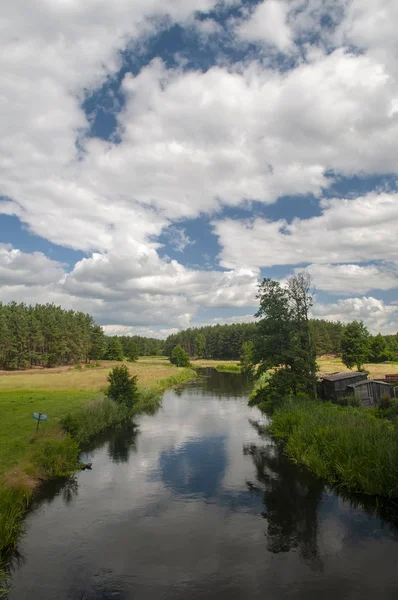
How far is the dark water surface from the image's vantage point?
43.7 ft

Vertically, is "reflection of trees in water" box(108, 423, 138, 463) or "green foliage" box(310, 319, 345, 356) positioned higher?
"green foliage" box(310, 319, 345, 356)

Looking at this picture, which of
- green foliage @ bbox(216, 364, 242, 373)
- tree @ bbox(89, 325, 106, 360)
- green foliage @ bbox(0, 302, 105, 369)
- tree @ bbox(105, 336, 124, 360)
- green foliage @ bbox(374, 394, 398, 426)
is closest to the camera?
green foliage @ bbox(374, 394, 398, 426)

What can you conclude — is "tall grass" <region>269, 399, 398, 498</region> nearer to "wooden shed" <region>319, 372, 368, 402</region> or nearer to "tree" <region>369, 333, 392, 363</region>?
"wooden shed" <region>319, 372, 368, 402</region>

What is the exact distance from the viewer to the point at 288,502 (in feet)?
67.3

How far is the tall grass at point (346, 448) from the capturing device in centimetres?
2052

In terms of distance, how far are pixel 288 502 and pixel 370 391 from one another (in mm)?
25308

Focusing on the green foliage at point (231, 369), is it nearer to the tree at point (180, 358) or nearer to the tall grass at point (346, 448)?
the tree at point (180, 358)

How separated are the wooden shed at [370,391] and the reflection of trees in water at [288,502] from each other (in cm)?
1613

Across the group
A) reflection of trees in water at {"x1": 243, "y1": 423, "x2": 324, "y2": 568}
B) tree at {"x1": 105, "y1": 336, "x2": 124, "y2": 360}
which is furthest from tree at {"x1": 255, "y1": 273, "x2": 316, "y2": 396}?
tree at {"x1": 105, "y1": 336, "x2": 124, "y2": 360}

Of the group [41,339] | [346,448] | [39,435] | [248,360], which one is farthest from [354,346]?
[41,339]

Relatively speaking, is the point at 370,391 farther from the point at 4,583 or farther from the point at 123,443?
the point at 4,583

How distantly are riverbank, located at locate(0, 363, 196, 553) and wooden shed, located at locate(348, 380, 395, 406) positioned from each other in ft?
89.2

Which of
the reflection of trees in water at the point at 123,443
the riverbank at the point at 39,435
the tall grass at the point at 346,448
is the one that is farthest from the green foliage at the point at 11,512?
the tall grass at the point at 346,448

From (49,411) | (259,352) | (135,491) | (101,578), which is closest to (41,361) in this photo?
(49,411)
